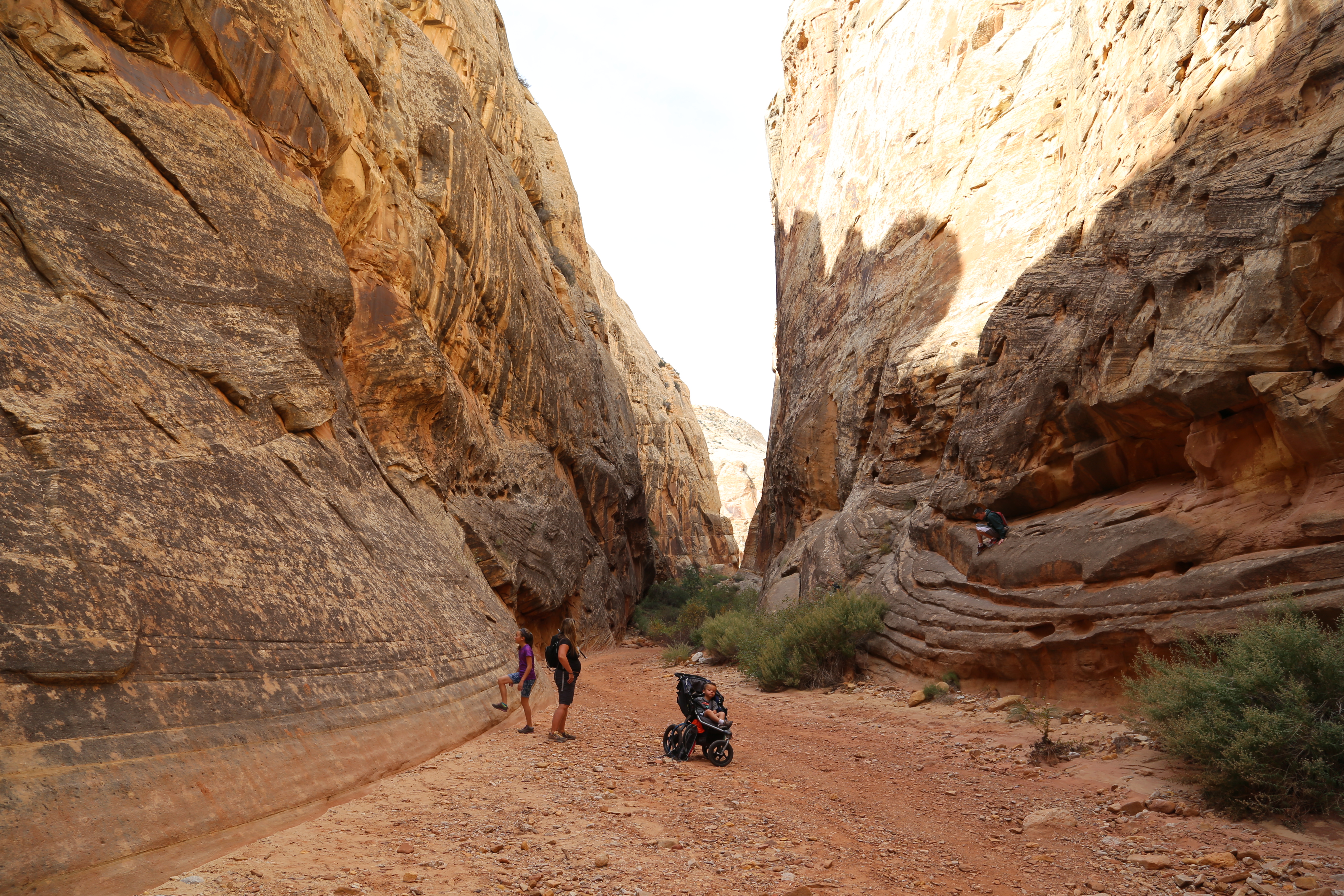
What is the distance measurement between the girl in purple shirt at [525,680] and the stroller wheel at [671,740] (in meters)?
1.74

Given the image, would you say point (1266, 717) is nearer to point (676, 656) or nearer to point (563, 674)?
point (563, 674)

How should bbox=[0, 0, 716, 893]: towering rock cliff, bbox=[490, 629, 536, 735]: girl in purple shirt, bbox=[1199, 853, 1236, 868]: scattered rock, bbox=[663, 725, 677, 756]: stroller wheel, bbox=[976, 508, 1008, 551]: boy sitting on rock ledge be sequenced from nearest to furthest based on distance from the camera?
bbox=[0, 0, 716, 893]: towering rock cliff
bbox=[1199, 853, 1236, 868]: scattered rock
bbox=[663, 725, 677, 756]: stroller wheel
bbox=[490, 629, 536, 735]: girl in purple shirt
bbox=[976, 508, 1008, 551]: boy sitting on rock ledge

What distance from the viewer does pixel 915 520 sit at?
49.2 ft

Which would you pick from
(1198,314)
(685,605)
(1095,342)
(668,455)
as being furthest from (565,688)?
(668,455)

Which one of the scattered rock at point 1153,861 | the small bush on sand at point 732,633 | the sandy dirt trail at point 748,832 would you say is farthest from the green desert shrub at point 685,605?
the scattered rock at point 1153,861

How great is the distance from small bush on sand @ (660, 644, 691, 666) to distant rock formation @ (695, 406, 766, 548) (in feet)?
151

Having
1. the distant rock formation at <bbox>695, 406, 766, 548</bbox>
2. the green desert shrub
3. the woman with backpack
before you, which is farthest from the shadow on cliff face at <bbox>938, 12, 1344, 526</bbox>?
the distant rock formation at <bbox>695, 406, 766, 548</bbox>

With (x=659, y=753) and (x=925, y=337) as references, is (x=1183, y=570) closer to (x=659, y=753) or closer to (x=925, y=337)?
(x=659, y=753)

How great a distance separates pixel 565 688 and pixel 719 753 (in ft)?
5.89

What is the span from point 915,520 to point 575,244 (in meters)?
20.4

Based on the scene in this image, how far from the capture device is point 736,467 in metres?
86.8

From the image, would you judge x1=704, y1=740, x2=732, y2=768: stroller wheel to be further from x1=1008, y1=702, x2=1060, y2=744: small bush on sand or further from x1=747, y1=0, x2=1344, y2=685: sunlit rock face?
x1=747, y1=0, x2=1344, y2=685: sunlit rock face

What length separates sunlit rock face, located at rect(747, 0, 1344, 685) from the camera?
316 inches

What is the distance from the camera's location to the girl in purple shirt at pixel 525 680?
8.35m
